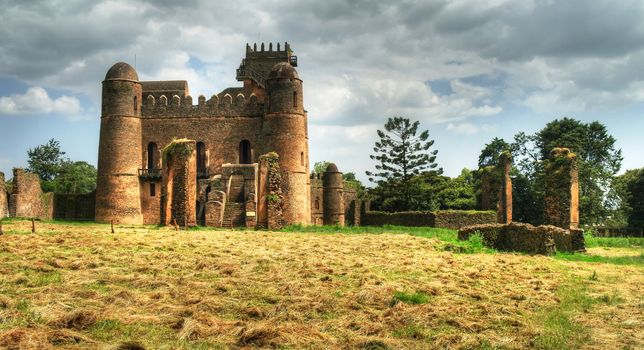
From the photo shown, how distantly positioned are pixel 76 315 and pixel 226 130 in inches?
1571

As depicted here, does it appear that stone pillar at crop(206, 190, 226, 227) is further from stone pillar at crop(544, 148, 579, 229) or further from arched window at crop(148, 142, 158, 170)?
stone pillar at crop(544, 148, 579, 229)

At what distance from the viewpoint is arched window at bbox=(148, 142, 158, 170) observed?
153 feet

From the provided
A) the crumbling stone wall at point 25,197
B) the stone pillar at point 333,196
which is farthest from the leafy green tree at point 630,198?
the crumbling stone wall at point 25,197

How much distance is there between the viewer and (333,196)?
5278 centimetres

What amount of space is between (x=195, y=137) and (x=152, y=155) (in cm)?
344

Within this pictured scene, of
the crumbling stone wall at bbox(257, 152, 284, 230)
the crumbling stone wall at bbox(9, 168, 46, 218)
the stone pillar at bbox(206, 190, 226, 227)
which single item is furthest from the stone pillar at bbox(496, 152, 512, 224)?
the crumbling stone wall at bbox(9, 168, 46, 218)

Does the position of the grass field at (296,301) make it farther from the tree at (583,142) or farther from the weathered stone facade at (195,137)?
the tree at (583,142)

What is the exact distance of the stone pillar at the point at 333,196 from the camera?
52.3 m

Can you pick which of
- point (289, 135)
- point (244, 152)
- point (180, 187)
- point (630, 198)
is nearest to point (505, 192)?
point (289, 135)

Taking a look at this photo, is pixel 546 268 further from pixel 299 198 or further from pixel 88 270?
pixel 299 198

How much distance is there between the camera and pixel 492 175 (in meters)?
41.6

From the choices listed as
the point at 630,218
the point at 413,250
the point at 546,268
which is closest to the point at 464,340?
the point at 546,268

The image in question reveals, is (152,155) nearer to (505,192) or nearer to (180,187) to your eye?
(180,187)

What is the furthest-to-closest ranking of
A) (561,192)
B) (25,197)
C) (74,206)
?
(74,206) < (25,197) < (561,192)
